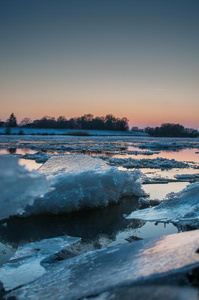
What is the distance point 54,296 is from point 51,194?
9.74 feet

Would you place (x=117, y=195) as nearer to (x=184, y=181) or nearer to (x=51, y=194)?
(x=51, y=194)


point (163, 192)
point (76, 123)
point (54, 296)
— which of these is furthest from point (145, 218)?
point (76, 123)

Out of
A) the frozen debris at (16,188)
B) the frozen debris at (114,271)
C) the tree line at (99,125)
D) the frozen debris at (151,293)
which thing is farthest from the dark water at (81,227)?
the tree line at (99,125)

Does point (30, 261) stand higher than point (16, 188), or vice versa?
point (16, 188)

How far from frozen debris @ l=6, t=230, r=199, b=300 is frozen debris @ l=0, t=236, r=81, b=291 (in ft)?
0.48

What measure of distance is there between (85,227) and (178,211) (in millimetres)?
1567

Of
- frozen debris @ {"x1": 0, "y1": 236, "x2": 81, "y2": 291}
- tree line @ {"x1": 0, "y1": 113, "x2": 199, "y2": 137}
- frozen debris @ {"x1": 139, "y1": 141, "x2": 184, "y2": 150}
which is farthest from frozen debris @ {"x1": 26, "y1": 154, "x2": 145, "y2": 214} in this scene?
tree line @ {"x1": 0, "y1": 113, "x2": 199, "y2": 137}

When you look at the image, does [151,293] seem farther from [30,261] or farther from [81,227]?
[81,227]

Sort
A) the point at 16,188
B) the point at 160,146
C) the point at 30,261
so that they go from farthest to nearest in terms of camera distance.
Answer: the point at 160,146 → the point at 30,261 → the point at 16,188

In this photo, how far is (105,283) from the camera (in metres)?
1.73

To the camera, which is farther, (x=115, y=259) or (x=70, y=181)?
(x=70, y=181)

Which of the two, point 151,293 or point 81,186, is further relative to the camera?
point 81,186

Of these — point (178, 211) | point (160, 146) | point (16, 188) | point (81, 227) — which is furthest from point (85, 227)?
point (160, 146)

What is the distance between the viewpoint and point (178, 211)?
4.41 meters
